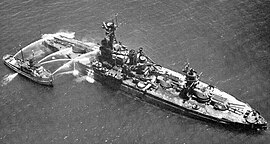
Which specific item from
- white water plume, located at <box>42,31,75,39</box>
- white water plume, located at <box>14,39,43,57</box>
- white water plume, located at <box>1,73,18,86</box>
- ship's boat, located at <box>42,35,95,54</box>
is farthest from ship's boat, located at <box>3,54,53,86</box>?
white water plume, located at <box>42,31,75,39</box>

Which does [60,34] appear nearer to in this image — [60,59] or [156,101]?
[60,59]

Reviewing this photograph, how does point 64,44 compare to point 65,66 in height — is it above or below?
above

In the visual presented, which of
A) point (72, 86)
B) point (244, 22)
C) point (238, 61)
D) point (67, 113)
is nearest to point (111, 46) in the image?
point (72, 86)

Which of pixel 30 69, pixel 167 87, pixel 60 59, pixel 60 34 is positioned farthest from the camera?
pixel 60 34

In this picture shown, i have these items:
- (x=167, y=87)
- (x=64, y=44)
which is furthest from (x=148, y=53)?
(x=64, y=44)

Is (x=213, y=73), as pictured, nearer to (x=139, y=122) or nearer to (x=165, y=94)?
(x=165, y=94)

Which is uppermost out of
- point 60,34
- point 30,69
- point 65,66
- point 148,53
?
point 60,34
